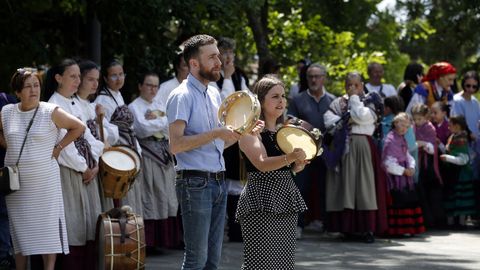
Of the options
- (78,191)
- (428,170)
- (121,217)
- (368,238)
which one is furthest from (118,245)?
(428,170)

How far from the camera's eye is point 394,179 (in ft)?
44.2

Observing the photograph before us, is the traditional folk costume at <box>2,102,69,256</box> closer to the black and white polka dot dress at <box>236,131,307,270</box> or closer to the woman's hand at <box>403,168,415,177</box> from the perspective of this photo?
the black and white polka dot dress at <box>236,131,307,270</box>

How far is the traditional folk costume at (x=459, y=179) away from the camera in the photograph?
14.5 metres

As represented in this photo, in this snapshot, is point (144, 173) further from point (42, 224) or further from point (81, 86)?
Answer: point (42, 224)

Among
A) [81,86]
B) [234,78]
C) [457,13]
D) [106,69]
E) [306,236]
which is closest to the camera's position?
[81,86]

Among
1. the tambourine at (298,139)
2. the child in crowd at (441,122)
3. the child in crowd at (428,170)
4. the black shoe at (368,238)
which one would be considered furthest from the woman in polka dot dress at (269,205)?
the child in crowd at (441,122)

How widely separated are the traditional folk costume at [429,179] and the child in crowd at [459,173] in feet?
0.51

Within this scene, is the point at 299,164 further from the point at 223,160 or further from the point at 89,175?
the point at 89,175

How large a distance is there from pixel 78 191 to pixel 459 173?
668 centimetres

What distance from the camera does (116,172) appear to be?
32.5 feet

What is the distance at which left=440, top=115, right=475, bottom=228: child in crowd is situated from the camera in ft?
47.7

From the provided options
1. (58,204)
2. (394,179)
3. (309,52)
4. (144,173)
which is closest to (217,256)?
(58,204)

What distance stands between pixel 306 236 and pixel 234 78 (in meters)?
2.43

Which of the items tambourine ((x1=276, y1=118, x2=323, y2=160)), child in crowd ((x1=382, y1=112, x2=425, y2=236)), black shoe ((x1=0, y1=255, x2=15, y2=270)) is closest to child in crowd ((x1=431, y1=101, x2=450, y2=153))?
child in crowd ((x1=382, y1=112, x2=425, y2=236))
